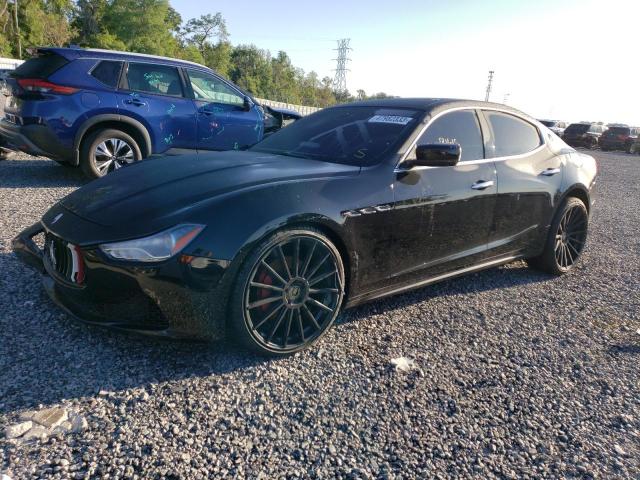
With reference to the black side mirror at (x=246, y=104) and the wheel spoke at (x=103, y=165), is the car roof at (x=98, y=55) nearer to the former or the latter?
the black side mirror at (x=246, y=104)

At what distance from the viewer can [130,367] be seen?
2502 mm

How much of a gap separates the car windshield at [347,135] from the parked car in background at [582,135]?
98.6 ft

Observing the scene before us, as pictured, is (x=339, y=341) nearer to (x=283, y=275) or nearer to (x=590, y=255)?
(x=283, y=275)

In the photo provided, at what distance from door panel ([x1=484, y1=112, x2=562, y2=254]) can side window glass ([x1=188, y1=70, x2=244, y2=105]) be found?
452 cm

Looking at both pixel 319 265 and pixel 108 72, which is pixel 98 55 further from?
pixel 319 265

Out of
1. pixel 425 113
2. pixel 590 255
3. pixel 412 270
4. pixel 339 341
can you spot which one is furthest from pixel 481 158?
pixel 590 255

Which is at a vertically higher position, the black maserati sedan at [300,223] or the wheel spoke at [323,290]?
the black maserati sedan at [300,223]

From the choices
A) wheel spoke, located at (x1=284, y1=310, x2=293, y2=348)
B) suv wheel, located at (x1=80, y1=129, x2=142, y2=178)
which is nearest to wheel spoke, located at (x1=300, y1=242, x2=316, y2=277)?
wheel spoke, located at (x1=284, y1=310, x2=293, y2=348)

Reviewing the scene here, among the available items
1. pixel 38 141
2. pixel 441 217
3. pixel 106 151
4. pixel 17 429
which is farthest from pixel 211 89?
pixel 17 429

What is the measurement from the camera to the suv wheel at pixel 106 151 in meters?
6.28

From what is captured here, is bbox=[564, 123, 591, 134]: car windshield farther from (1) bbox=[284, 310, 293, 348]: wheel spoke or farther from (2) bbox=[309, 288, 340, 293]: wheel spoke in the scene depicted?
(1) bbox=[284, 310, 293, 348]: wheel spoke

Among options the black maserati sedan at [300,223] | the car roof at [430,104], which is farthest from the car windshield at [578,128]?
the car roof at [430,104]

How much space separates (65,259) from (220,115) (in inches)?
197

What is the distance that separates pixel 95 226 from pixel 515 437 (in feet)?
7.64
